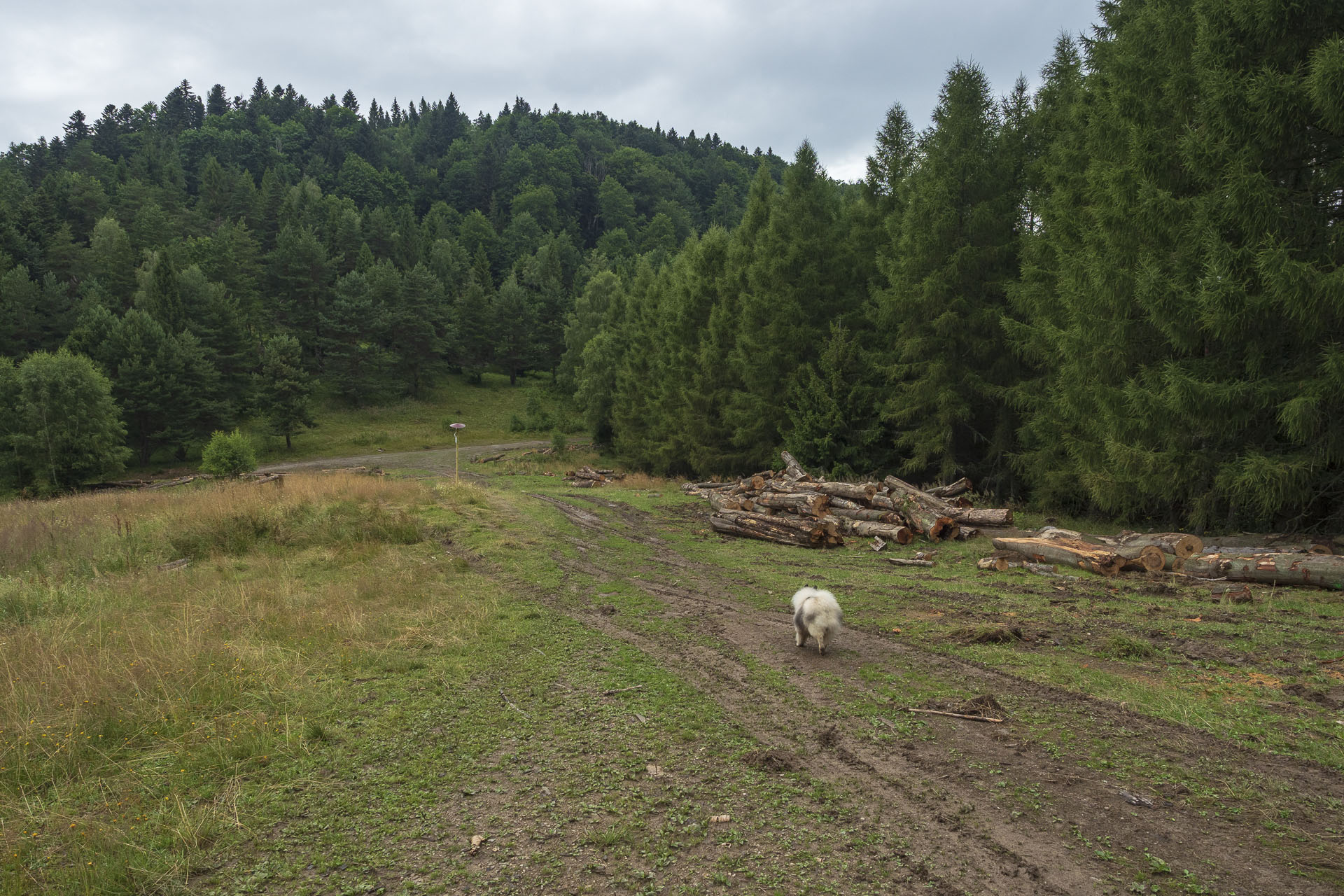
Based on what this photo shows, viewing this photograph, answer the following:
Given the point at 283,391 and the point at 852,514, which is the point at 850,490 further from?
the point at 283,391

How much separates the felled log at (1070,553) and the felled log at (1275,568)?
1.09 m

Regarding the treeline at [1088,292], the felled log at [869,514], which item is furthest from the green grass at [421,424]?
the felled log at [869,514]

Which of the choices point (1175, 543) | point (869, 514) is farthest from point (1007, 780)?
point (869, 514)

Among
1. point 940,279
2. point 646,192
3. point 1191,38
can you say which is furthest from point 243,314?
point 646,192

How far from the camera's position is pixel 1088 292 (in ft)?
49.8

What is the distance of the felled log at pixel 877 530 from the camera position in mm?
15422

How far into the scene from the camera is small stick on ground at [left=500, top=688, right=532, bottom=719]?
6.36 metres

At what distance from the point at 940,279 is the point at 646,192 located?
16150cm

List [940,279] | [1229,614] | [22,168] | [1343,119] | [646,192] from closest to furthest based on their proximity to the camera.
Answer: [1229,614] < [1343,119] < [940,279] < [22,168] < [646,192]

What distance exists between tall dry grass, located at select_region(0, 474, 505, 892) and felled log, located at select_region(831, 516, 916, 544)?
31.3ft

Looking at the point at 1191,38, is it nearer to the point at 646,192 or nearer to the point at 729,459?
the point at 729,459

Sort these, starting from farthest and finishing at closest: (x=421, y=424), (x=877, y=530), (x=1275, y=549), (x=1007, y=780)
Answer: (x=421, y=424), (x=877, y=530), (x=1275, y=549), (x=1007, y=780)

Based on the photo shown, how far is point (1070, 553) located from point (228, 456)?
130 feet

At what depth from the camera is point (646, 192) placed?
16900cm
